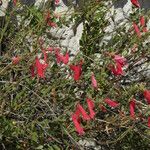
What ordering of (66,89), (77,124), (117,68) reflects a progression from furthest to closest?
(66,89) < (117,68) < (77,124)

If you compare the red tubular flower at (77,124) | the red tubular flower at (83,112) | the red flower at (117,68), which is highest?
the red flower at (117,68)

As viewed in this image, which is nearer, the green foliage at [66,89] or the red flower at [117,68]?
the green foliage at [66,89]

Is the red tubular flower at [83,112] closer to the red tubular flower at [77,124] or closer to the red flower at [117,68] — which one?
the red tubular flower at [77,124]

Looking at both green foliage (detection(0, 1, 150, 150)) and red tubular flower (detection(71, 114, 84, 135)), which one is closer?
red tubular flower (detection(71, 114, 84, 135))

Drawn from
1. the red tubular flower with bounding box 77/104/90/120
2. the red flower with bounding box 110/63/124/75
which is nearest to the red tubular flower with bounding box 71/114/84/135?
the red tubular flower with bounding box 77/104/90/120

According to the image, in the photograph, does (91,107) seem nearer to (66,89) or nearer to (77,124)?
(77,124)

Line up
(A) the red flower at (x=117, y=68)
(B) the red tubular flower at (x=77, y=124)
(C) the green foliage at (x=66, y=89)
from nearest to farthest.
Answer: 1. (B) the red tubular flower at (x=77, y=124)
2. (C) the green foliage at (x=66, y=89)
3. (A) the red flower at (x=117, y=68)

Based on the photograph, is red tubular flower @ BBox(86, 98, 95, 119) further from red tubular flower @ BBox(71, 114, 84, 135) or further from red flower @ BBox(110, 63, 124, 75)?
red flower @ BBox(110, 63, 124, 75)

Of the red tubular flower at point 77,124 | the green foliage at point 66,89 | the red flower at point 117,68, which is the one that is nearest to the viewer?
the red tubular flower at point 77,124

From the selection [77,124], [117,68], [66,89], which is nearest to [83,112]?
[77,124]

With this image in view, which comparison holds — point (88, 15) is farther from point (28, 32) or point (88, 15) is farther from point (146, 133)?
point (146, 133)

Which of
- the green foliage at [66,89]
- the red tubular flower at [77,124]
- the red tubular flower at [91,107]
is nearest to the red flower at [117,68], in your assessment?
the green foliage at [66,89]

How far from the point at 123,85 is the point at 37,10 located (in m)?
0.82

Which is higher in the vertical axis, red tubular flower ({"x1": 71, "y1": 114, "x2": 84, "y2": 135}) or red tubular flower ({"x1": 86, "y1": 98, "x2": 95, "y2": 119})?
red tubular flower ({"x1": 86, "y1": 98, "x2": 95, "y2": 119})
